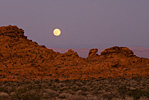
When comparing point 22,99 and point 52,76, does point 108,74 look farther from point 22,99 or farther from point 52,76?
point 22,99

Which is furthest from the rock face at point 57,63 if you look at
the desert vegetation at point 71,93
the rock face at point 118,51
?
the desert vegetation at point 71,93

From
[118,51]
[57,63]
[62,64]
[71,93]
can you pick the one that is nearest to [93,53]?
[118,51]

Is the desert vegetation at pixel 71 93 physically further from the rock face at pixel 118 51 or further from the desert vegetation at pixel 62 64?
the rock face at pixel 118 51

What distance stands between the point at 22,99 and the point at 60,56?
123 feet

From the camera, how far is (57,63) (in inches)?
1799

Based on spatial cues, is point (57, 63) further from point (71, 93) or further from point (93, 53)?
point (71, 93)

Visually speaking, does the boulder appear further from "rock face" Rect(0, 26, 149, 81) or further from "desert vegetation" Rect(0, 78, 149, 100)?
"desert vegetation" Rect(0, 78, 149, 100)

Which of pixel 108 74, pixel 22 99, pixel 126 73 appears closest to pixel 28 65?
pixel 108 74

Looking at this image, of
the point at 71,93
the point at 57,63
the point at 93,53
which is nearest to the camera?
the point at 71,93

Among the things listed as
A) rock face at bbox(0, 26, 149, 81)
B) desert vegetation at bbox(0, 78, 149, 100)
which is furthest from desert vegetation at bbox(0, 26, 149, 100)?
desert vegetation at bbox(0, 78, 149, 100)

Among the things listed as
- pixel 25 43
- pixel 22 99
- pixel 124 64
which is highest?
pixel 25 43

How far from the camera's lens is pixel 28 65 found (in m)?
42.4

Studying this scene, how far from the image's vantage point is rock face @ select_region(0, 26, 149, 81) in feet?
133

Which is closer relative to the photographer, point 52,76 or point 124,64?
point 52,76
